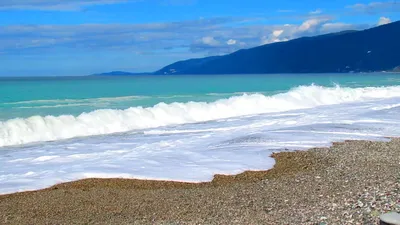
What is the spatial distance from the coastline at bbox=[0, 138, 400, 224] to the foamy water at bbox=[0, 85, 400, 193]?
869 millimetres

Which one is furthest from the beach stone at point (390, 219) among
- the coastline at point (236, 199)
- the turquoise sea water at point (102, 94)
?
the turquoise sea water at point (102, 94)

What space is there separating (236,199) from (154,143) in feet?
26.2

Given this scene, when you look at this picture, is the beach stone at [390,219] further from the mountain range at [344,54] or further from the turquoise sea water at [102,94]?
the mountain range at [344,54]

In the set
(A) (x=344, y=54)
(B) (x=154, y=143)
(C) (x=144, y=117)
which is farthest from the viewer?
(A) (x=344, y=54)

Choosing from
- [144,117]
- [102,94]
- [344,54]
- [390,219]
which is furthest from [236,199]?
[344,54]

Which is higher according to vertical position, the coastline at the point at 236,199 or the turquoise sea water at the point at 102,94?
the turquoise sea water at the point at 102,94

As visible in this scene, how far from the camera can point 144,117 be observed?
86.6 ft

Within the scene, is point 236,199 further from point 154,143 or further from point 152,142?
point 152,142

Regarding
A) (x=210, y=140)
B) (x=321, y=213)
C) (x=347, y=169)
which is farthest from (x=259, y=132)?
(x=321, y=213)

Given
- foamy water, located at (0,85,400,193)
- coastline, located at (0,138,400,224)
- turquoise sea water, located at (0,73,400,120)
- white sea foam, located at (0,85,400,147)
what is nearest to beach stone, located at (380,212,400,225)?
coastline, located at (0,138,400,224)

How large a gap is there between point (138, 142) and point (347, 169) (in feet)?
25.5

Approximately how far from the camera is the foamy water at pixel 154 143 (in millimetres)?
12320

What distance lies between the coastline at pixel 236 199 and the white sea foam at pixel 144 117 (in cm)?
1053

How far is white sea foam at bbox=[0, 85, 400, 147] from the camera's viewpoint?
850 inches
